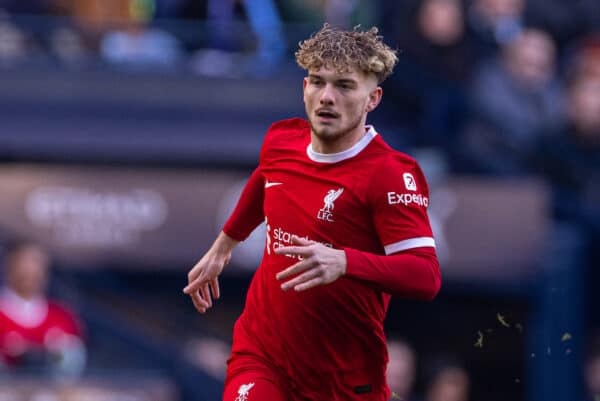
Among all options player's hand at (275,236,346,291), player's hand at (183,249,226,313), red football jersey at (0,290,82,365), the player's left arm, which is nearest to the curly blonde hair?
the player's left arm

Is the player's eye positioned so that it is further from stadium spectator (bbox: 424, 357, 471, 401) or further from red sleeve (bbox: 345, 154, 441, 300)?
stadium spectator (bbox: 424, 357, 471, 401)

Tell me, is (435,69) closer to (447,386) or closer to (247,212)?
(447,386)

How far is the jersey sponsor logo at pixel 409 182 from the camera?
196 inches

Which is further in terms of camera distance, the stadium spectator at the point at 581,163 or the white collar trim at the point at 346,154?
the stadium spectator at the point at 581,163

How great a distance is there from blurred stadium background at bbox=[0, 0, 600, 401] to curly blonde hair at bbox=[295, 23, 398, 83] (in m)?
6.50

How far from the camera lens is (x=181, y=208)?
41.5 feet

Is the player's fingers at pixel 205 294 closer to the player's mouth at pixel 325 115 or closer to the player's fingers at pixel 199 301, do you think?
the player's fingers at pixel 199 301

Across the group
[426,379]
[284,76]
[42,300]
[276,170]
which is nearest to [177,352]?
[42,300]

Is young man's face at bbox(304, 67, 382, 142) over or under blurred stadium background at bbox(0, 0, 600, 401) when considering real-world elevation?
over

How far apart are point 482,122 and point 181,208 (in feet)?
10.7

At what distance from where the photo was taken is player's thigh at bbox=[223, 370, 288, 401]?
514 cm

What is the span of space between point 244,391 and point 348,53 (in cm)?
144

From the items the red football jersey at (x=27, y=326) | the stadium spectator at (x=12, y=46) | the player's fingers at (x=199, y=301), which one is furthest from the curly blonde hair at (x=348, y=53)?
the stadium spectator at (x=12, y=46)

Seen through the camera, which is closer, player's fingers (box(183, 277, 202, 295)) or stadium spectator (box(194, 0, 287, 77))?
player's fingers (box(183, 277, 202, 295))
